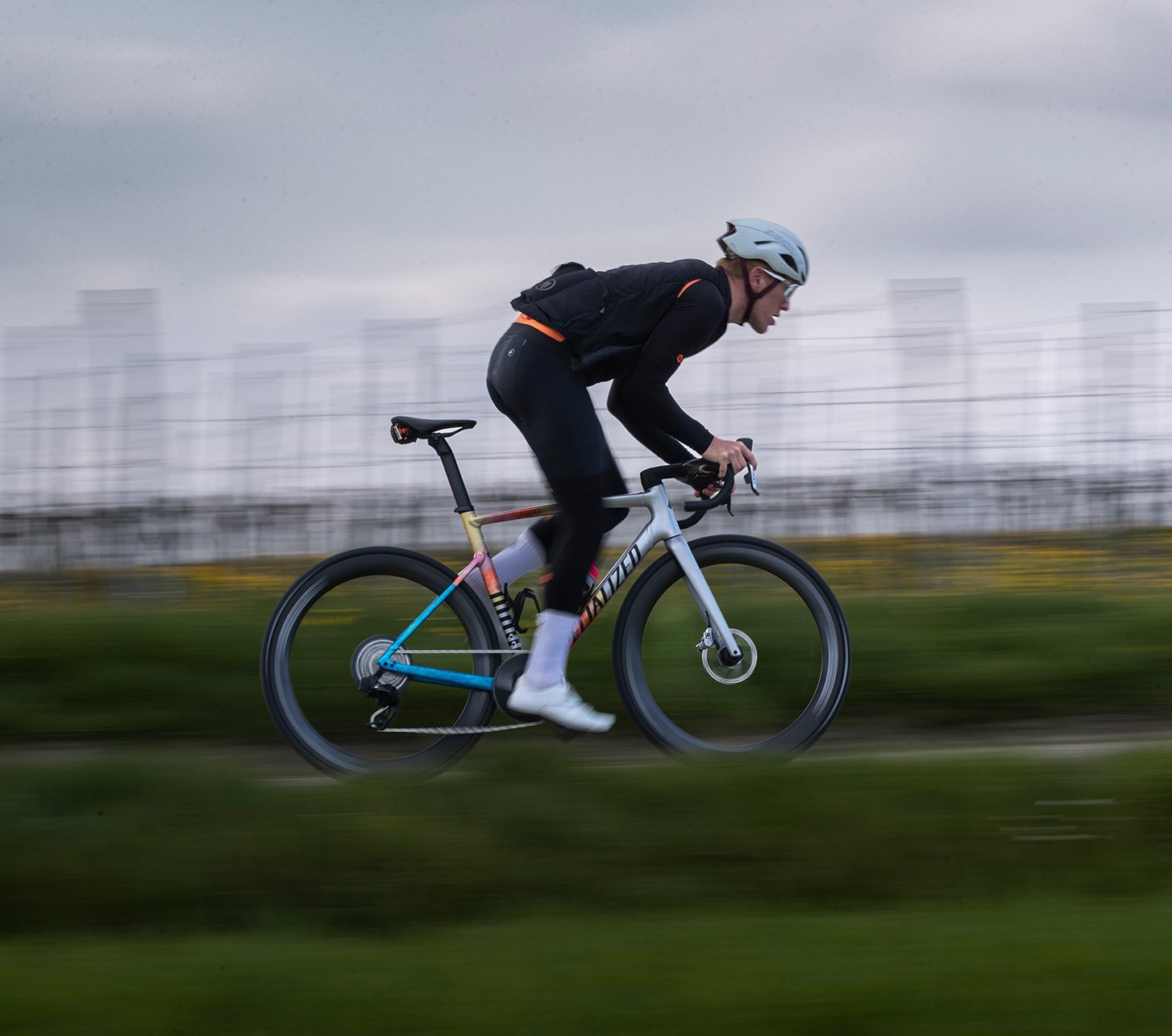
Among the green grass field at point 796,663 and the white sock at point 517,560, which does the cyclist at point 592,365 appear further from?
the green grass field at point 796,663

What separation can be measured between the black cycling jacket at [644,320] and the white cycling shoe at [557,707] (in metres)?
0.83

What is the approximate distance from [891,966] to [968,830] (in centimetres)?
90

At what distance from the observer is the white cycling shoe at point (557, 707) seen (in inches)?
165

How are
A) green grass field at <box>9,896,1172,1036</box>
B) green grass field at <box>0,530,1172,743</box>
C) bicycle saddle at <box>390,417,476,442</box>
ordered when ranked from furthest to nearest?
green grass field at <box>0,530,1172,743</box> → bicycle saddle at <box>390,417,476,442</box> → green grass field at <box>9,896,1172,1036</box>

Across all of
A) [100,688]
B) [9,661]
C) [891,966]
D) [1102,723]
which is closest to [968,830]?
[891,966]

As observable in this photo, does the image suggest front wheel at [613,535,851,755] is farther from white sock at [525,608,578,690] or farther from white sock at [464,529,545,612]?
white sock at [464,529,545,612]

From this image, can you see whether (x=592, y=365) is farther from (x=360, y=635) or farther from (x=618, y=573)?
(x=360, y=635)

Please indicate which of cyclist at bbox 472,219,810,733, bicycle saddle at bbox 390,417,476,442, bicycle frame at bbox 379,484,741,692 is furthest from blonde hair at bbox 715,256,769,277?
bicycle saddle at bbox 390,417,476,442

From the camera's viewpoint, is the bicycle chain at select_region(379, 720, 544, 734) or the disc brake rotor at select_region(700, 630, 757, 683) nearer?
the bicycle chain at select_region(379, 720, 544, 734)

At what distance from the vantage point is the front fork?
4.36 meters

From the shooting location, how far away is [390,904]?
3.30m

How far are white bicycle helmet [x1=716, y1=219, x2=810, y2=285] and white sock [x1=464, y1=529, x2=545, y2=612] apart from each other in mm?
1063

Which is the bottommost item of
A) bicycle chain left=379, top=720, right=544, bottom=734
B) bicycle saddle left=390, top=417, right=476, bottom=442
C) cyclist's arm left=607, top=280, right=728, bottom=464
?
bicycle chain left=379, top=720, right=544, bottom=734

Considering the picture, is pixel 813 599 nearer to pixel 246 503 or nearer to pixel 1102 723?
pixel 1102 723
